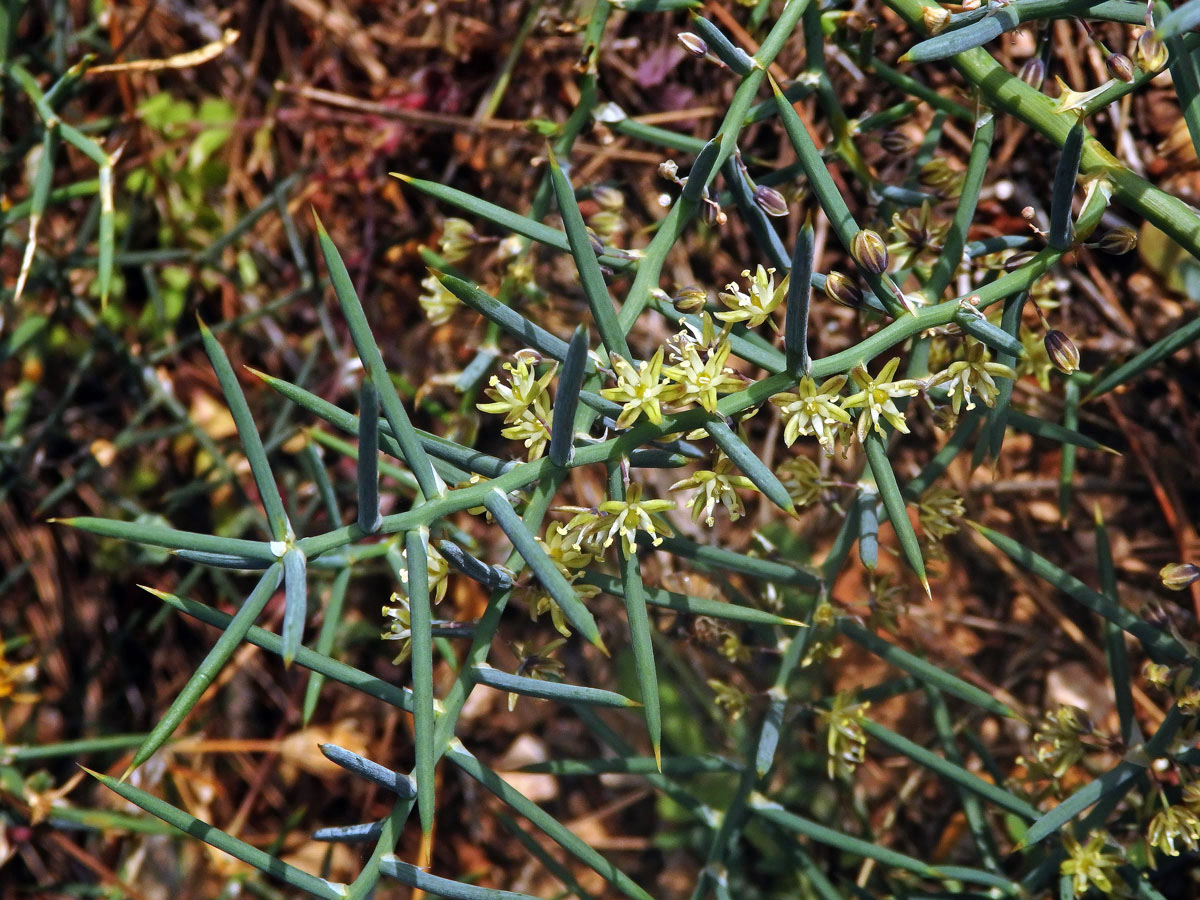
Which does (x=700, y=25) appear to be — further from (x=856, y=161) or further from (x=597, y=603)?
(x=597, y=603)

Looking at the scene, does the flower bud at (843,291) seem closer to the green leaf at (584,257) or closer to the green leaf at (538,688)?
the green leaf at (584,257)

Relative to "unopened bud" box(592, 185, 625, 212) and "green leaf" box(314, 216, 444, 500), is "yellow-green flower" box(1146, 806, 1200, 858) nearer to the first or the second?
"green leaf" box(314, 216, 444, 500)

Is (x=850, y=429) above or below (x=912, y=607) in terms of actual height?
above

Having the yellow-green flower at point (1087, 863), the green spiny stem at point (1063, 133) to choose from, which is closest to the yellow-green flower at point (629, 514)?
the green spiny stem at point (1063, 133)

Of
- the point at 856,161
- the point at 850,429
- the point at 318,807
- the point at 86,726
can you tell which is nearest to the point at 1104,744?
the point at 850,429

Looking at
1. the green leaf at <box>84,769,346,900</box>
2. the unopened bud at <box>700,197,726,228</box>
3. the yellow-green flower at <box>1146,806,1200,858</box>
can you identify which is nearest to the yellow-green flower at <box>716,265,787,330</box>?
the unopened bud at <box>700,197,726,228</box>

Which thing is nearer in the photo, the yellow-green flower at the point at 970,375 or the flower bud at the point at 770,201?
the yellow-green flower at the point at 970,375
